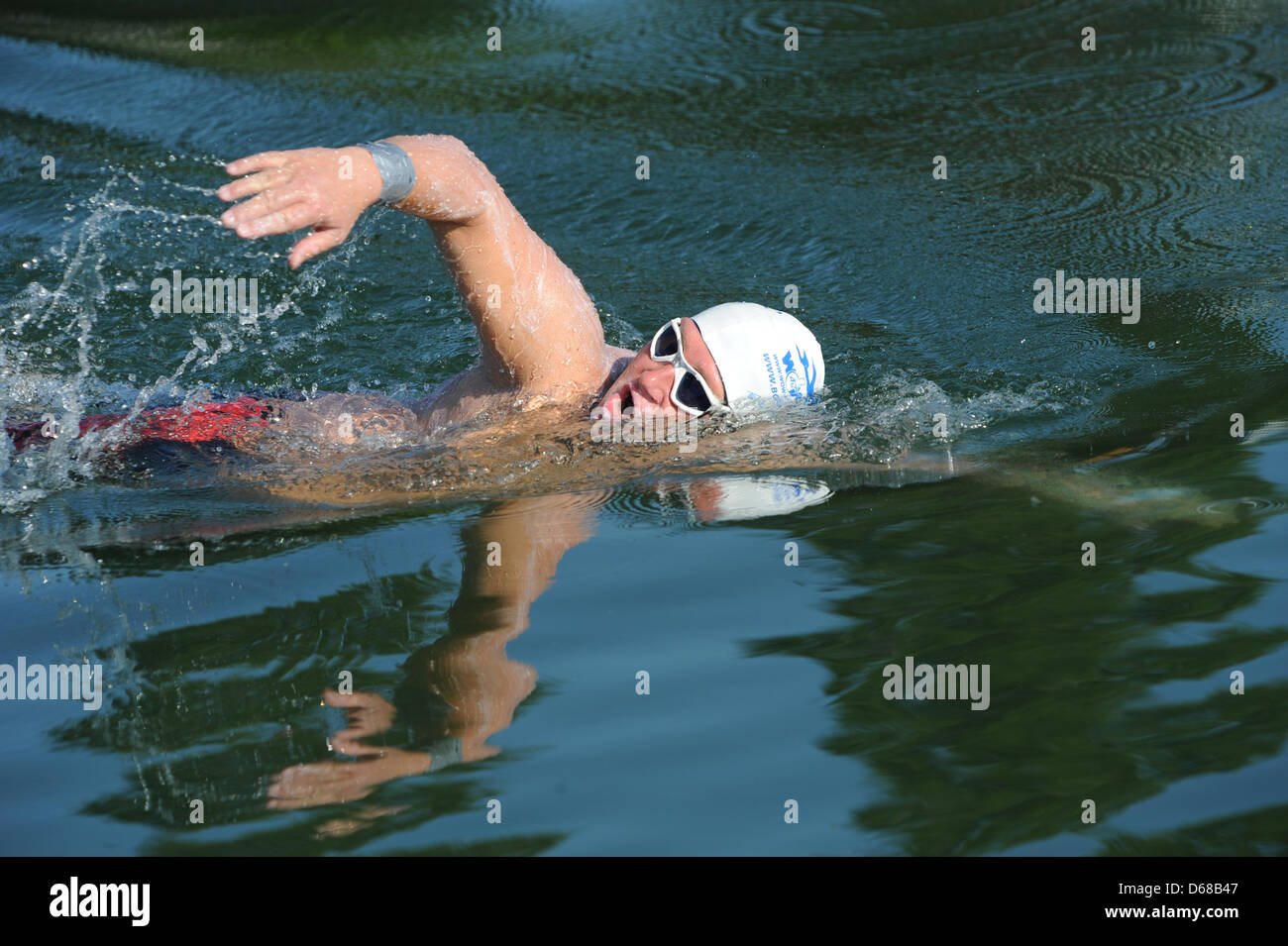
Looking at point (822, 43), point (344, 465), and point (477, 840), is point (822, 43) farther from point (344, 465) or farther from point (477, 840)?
point (477, 840)

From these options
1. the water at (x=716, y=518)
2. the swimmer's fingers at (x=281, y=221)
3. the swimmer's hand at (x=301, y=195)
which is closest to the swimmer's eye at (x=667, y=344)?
the water at (x=716, y=518)

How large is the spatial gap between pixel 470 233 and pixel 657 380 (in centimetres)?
91

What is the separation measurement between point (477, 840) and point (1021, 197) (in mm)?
6384

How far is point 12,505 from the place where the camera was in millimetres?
3979

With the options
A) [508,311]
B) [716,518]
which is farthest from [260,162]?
[716,518]

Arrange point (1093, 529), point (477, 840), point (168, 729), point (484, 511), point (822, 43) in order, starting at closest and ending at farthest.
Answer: point (477, 840) → point (168, 729) → point (1093, 529) → point (484, 511) → point (822, 43)

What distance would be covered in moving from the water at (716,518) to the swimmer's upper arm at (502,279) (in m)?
0.31

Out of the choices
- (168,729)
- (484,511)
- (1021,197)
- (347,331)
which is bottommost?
(168,729)

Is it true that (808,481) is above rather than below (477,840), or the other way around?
above

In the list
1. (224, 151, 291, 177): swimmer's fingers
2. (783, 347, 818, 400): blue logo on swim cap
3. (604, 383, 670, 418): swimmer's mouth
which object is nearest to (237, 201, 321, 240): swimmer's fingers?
(224, 151, 291, 177): swimmer's fingers

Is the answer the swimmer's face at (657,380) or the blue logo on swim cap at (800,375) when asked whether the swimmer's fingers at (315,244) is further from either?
the blue logo on swim cap at (800,375)

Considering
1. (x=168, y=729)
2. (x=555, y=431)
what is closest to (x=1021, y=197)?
(x=555, y=431)

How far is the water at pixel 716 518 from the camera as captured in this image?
2.40 m

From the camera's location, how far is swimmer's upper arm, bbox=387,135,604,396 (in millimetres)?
3654
